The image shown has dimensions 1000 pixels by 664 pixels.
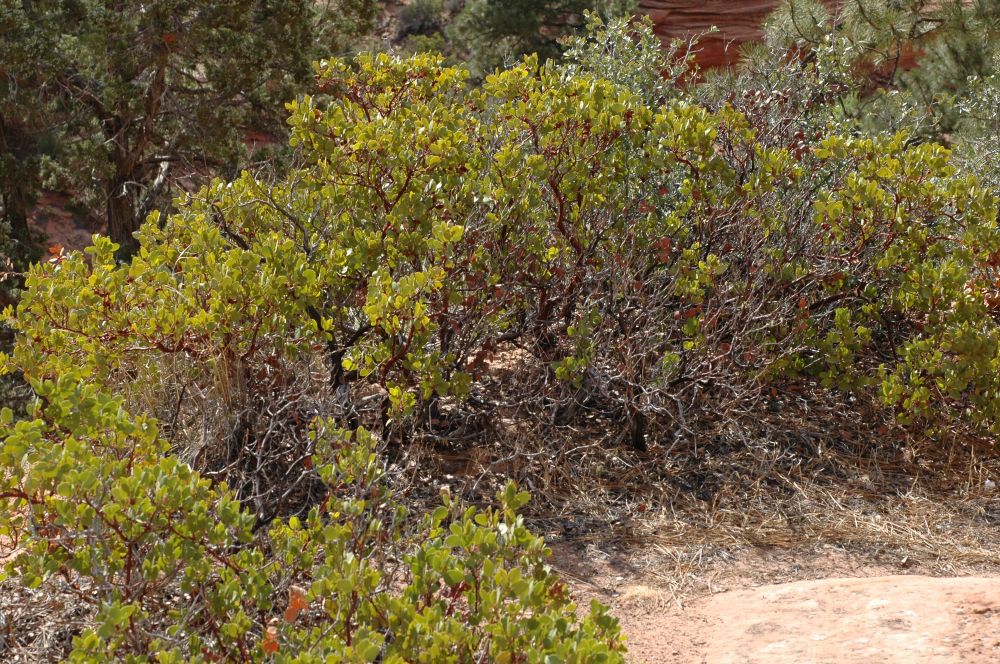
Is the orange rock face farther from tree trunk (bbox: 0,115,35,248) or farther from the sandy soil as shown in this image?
the sandy soil

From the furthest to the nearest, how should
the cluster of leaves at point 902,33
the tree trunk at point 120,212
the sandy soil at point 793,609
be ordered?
1. the tree trunk at point 120,212
2. the cluster of leaves at point 902,33
3. the sandy soil at point 793,609

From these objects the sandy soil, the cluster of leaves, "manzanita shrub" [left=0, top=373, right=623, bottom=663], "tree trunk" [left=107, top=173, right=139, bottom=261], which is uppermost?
the cluster of leaves

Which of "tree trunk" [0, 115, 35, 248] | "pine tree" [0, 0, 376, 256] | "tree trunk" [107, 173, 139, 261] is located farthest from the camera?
"tree trunk" [107, 173, 139, 261]

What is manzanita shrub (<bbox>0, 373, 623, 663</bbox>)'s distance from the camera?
6.50 ft

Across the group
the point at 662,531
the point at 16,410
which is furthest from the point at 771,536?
the point at 16,410

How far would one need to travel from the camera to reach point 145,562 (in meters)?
2.16

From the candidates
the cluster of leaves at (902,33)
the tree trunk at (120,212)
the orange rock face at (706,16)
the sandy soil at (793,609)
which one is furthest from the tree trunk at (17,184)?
the orange rock face at (706,16)

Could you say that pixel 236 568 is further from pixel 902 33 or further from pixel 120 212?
pixel 120 212

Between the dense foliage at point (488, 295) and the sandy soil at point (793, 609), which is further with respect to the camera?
the dense foliage at point (488, 295)

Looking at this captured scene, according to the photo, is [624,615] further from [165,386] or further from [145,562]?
[165,386]

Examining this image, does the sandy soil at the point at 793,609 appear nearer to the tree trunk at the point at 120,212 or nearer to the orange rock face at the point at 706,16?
the tree trunk at the point at 120,212

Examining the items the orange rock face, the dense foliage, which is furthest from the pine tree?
the orange rock face

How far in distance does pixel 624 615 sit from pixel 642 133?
207 cm

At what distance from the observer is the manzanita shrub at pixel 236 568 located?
78.0 inches
